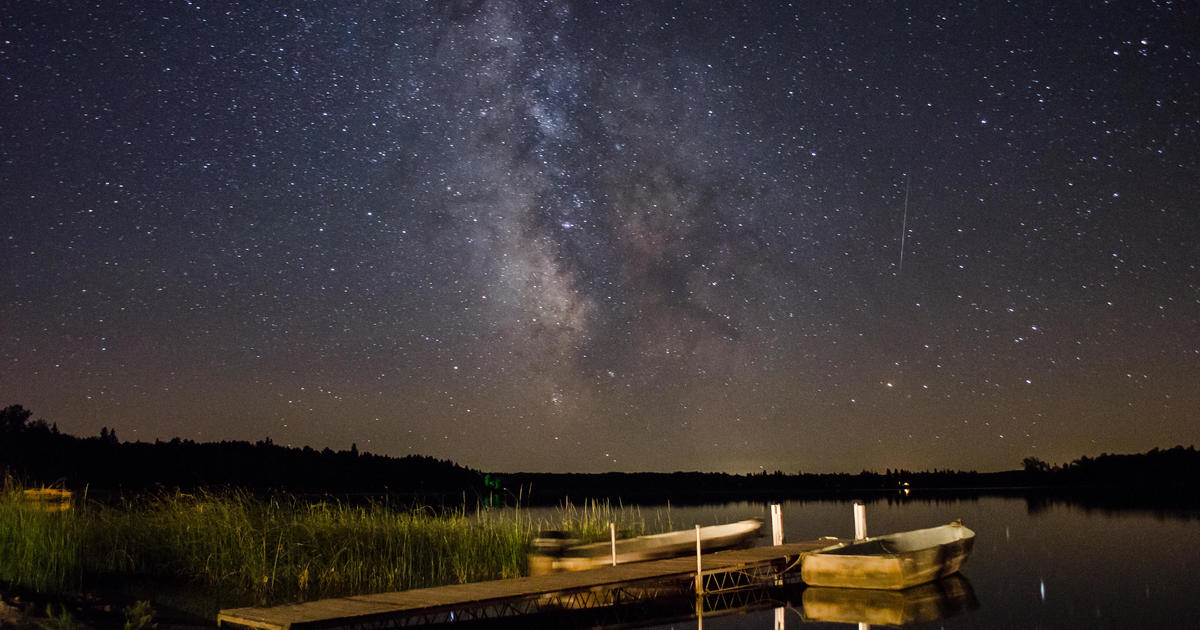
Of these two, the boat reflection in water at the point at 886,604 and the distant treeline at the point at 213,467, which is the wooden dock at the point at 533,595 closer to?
the boat reflection in water at the point at 886,604

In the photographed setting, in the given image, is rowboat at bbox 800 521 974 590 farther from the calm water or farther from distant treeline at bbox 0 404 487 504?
distant treeline at bbox 0 404 487 504

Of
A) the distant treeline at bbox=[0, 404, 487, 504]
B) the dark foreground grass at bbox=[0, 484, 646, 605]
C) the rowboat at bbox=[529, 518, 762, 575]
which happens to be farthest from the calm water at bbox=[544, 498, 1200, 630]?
the distant treeline at bbox=[0, 404, 487, 504]

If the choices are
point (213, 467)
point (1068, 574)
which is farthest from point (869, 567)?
point (213, 467)

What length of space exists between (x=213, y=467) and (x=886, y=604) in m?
73.2

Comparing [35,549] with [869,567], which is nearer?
[35,549]

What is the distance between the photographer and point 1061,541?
30.8 meters

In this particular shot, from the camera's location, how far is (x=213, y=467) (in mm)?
77562

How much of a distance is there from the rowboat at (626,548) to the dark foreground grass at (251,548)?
144 centimetres

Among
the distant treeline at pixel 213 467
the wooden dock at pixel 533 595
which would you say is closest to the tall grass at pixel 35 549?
the wooden dock at pixel 533 595

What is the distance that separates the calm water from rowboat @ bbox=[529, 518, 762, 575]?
3.16 m

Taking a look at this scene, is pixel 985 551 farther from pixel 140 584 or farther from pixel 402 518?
pixel 140 584

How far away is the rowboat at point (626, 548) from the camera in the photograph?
1616 centimetres

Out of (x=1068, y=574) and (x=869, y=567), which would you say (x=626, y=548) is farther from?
(x=1068, y=574)

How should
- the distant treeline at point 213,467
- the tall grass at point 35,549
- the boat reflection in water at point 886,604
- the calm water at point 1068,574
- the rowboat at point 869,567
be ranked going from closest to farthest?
the boat reflection in water at point 886,604 < the tall grass at point 35,549 < the calm water at point 1068,574 < the rowboat at point 869,567 < the distant treeline at point 213,467
